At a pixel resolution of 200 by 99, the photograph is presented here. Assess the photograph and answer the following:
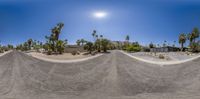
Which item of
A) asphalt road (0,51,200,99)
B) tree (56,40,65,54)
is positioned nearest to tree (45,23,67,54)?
tree (56,40,65,54)

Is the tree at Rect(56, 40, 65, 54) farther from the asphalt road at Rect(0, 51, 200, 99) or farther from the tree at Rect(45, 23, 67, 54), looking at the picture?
the asphalt road at Rect(0, 51, 200, 99)

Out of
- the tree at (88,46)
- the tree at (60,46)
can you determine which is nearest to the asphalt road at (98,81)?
the tree at (60,46)

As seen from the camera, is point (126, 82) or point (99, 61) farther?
point (99, 61)

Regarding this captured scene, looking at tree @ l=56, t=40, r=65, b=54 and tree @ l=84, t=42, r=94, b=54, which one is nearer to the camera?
tree @ l=56, t=40, r=65, b=54

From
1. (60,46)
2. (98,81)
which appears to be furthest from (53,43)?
(98,81)

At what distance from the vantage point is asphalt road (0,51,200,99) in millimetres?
3369

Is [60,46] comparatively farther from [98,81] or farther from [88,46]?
[98,81]

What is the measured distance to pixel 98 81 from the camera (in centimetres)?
359

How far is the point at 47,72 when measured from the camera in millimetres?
3654

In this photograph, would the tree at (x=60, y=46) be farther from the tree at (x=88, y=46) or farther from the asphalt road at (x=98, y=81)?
the asphalt road at (x=98, y=81)

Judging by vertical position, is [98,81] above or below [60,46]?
below

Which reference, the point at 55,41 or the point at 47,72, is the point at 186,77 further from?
the point at 55,41

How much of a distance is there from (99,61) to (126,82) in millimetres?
894

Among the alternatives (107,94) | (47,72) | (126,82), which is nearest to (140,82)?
(126,82)
